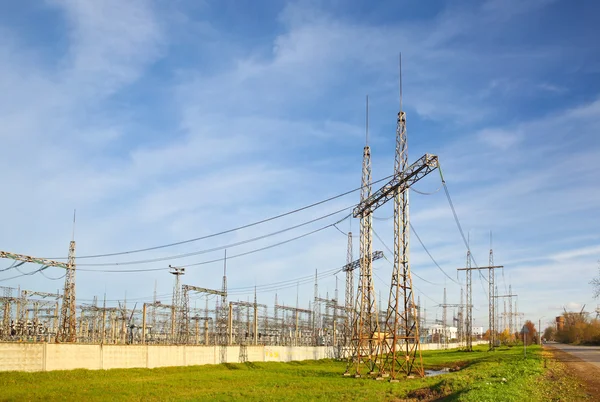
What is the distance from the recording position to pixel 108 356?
122 ft

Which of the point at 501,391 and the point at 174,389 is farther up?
the point at 501,391

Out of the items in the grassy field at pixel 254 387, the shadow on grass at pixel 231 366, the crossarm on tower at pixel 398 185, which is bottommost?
the shadow on grass at pixel 231 366

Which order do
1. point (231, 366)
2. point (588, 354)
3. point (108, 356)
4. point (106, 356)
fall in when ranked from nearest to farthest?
1. point (106, 356)
2. point (108, 356)
3. point (231, 366)
4. point (588, 354)

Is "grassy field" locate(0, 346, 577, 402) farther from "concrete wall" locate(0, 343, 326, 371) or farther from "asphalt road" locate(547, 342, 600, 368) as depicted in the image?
"asphalt road" locate(547, 342, 600, 368)

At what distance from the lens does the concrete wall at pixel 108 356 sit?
31766mm

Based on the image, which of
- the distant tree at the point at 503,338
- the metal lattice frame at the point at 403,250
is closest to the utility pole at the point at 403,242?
the metal lattice frame at the point at 403,250

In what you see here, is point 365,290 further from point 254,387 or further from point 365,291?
point 254,387

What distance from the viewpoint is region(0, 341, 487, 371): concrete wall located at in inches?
1251

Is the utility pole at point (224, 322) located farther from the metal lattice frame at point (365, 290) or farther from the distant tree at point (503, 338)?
the distant tree at point (503, 338)

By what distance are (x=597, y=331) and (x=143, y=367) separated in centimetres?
Answer: 9623

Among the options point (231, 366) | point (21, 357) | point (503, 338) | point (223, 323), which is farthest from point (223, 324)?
point (503, 338)

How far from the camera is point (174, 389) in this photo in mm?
30203

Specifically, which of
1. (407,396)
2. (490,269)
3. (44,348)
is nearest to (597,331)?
(490,269)

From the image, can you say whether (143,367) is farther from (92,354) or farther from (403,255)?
(403,255)
